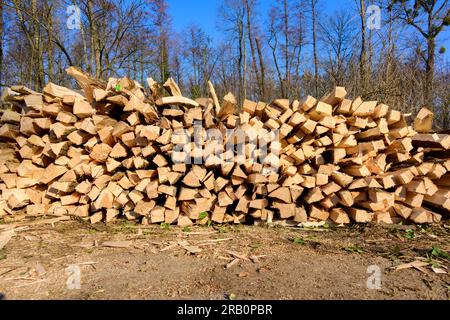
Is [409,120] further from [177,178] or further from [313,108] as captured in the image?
[177,178]

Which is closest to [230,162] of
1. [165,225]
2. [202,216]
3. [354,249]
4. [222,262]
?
[202,216]

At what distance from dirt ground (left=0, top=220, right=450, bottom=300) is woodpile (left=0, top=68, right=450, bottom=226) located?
23cm

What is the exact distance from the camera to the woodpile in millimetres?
3176

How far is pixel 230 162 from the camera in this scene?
311 cm

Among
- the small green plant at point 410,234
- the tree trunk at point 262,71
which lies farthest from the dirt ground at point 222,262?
the tree trunk at point 262,71

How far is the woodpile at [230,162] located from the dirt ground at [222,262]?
0.77 ft

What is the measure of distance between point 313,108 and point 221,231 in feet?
5.17

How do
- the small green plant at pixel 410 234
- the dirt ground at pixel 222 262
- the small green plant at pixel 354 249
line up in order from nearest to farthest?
the dirt ground at pixel 222 262
the small green plant at pixel 354 249
the small green plant at pixel 410 234

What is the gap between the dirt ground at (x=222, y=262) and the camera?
6.25 ft

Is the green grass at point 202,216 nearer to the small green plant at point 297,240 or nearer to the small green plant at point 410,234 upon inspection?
the small green plant at point 297,240

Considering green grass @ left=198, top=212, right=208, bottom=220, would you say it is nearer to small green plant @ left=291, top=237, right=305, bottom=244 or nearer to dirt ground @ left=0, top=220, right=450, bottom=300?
dirt ground @ left=0, top=220, right=450, bottom=300

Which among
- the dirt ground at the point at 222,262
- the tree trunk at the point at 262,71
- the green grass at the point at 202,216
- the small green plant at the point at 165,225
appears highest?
the tree trunk at the point at 262,71

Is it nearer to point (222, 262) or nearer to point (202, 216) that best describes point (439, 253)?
point (222, 262)

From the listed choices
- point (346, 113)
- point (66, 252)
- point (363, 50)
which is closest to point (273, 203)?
point (346, 113)
